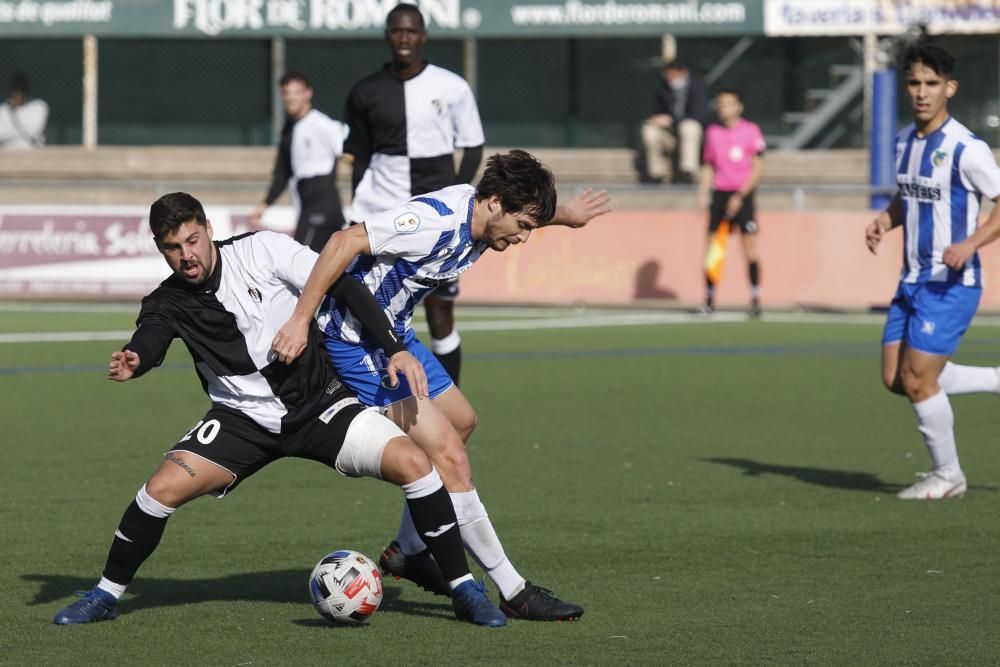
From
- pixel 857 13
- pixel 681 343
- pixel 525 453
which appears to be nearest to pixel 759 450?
pixel 525 453

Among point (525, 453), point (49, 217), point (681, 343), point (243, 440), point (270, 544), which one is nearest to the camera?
point (243, 440)

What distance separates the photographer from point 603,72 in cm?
2800

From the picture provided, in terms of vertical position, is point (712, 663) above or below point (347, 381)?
below

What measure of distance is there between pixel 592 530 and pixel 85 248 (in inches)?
559

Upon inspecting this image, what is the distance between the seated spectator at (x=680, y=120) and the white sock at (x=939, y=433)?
14853 mm

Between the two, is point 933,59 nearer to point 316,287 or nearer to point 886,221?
point 886,221

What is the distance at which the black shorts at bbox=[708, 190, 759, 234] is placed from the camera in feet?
62.4

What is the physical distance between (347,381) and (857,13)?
1993 cm

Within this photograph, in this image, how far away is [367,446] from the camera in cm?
583

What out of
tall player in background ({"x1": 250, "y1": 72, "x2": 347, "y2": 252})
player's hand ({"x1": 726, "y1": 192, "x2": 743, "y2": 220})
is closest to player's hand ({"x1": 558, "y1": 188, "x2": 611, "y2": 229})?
tall player in background ({"x1": 250, "y1": 72, "x2": 347, "y2": 252})

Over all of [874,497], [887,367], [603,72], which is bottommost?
[874,497]

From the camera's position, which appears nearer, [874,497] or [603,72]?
[874,497]

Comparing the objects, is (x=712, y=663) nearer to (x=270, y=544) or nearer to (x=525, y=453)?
(x=270, y=544)

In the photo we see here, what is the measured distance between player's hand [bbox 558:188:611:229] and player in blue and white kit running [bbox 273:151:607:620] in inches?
6.8
